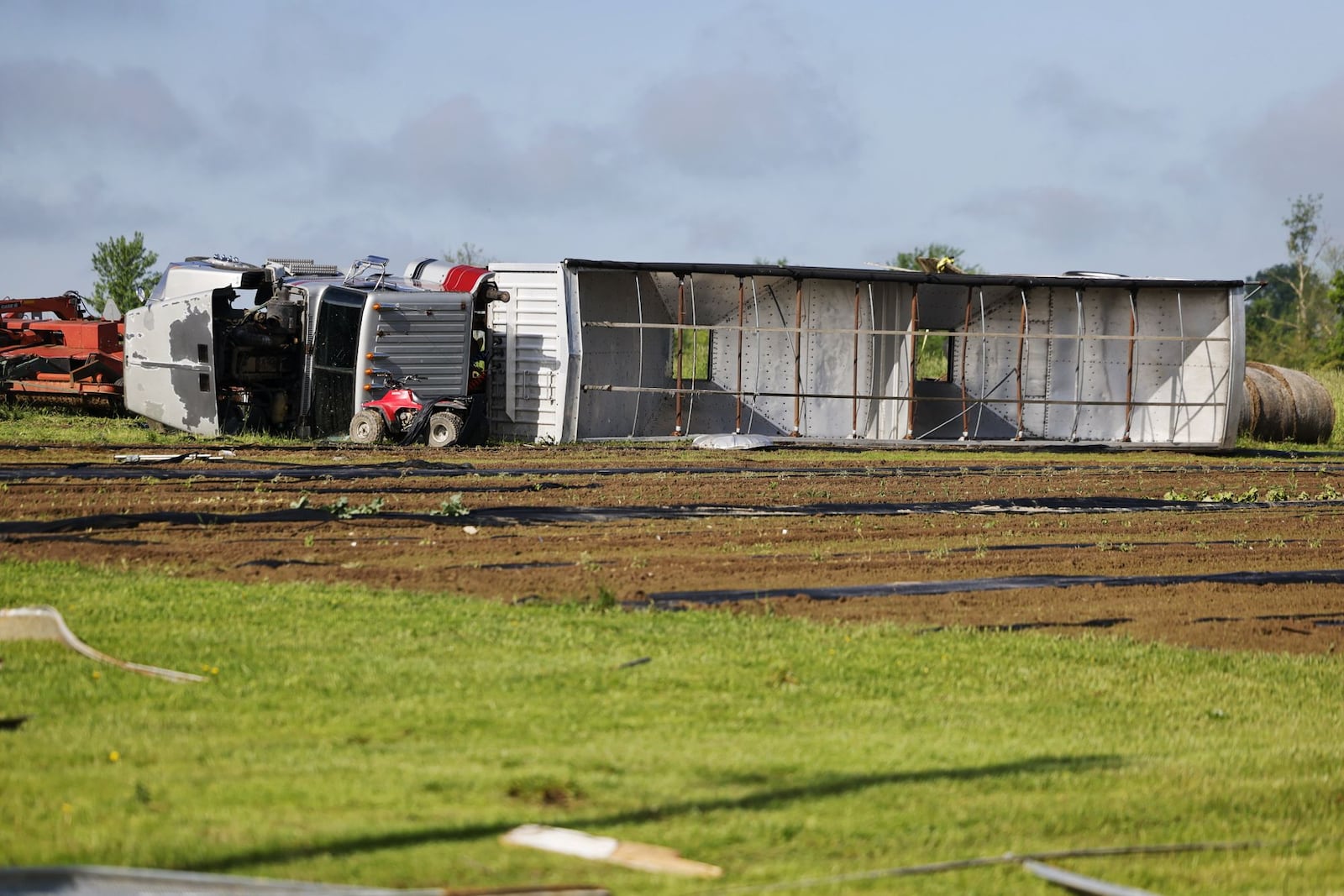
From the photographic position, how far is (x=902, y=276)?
2730cm

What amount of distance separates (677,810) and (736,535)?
8.06 metres

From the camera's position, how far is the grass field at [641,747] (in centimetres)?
482

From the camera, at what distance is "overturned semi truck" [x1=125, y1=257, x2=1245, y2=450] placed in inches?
922

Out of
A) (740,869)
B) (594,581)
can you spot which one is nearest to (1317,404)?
(594,581)

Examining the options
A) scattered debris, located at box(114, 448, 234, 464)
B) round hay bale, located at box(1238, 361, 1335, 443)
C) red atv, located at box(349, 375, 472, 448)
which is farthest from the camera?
round hay bale, located at box(1238, 361, 1335, 443)

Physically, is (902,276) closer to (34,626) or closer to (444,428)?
(444,428)

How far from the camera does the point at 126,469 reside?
1683cm

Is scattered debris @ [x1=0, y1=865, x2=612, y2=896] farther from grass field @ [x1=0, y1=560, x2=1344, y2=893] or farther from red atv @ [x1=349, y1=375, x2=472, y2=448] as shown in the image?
red atv @ [x1=349, y1=375, x2=472, y2=448]

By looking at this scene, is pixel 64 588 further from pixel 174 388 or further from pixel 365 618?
pixel 174 388

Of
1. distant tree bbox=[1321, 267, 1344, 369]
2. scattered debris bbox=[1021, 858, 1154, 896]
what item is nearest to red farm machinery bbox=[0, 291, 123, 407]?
scattered debris bbox=[1021, 858, 1154, 896]

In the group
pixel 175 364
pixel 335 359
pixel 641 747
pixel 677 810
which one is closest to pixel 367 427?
pixel 335 359

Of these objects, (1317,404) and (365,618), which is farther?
(1317,404)

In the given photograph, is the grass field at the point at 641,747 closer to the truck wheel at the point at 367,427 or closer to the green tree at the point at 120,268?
the truck wheel at the point at 367,427

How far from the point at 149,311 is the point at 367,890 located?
2073 cm
